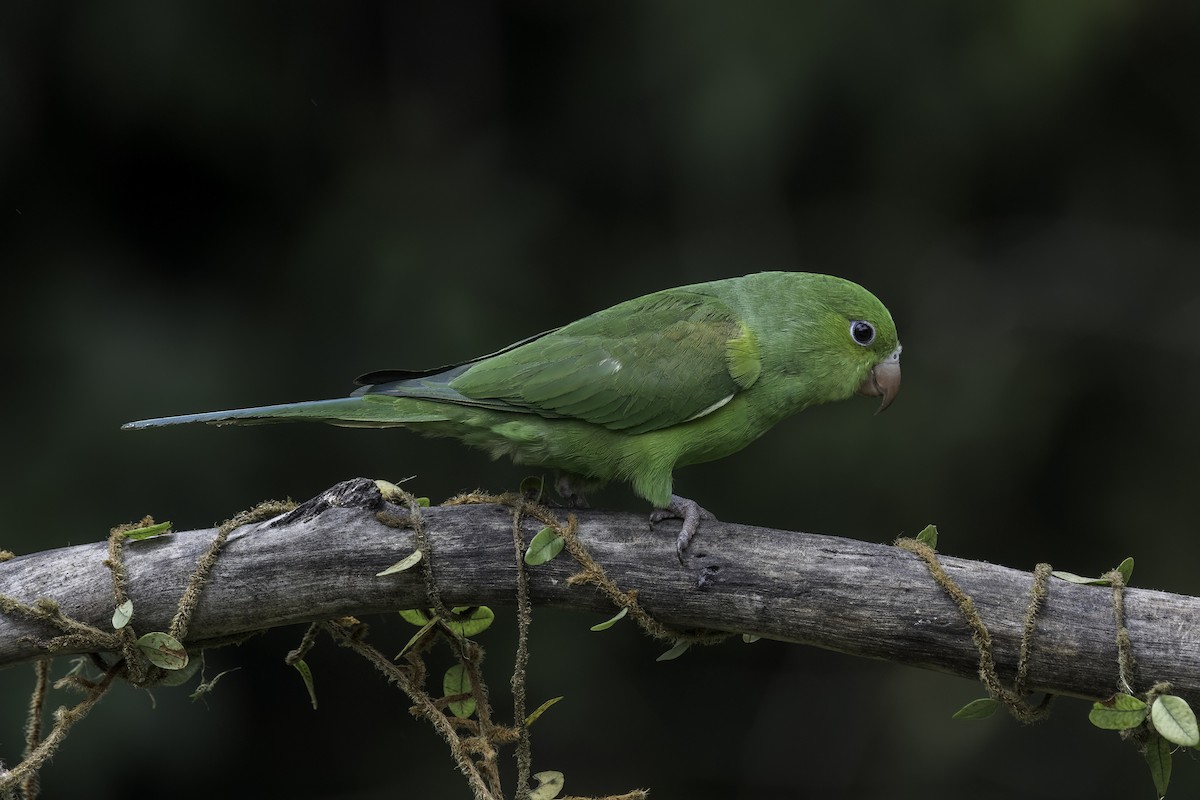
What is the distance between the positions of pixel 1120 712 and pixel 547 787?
48.8 inches

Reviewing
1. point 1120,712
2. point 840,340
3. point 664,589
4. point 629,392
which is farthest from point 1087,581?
point 629,392

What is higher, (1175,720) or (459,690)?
(1175,720)

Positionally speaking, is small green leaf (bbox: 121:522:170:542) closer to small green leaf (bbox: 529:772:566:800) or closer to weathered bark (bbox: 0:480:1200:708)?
weathered bark (bbox: 0:480:1200:708)

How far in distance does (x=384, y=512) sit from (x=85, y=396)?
8.83 ft

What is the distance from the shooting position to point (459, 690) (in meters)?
2.83

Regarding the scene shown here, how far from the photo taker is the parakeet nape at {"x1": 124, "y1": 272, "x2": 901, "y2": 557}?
9.89ft

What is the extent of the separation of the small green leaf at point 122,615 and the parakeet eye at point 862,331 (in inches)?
81.3

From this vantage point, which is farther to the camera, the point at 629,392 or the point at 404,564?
the point at 629,392

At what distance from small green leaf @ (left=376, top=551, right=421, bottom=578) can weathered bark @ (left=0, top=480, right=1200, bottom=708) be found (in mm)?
28

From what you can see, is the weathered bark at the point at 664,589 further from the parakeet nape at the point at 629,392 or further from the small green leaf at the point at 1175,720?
the parakeet nape at the point at 629,392

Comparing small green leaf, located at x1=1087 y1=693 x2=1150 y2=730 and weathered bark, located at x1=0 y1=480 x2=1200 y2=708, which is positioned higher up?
weathered bark, located at x1=0 y1=480 x2=1200 y2=708

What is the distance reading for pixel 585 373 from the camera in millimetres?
3053

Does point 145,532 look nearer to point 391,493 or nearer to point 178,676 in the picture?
point 178,676

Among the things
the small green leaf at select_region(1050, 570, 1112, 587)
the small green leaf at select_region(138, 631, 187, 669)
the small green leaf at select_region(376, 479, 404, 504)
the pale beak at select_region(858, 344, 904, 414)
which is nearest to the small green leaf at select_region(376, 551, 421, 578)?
the small green leaf at select_region(376, 479, 404, 504)
